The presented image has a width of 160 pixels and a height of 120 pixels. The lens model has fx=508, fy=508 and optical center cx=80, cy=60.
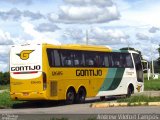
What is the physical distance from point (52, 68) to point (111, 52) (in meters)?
6.20

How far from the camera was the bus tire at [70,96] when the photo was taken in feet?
91.2

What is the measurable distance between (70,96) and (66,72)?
1.42 meters

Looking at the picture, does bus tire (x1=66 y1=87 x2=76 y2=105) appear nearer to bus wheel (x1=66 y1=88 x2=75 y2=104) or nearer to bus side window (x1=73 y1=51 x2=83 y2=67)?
bus wheel (x1=66 y1=88 x2=75 y2=104)

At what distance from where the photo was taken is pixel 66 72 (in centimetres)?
2752

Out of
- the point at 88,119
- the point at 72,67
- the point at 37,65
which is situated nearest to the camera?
the point at 88,119

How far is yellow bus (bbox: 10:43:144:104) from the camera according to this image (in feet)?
85.9

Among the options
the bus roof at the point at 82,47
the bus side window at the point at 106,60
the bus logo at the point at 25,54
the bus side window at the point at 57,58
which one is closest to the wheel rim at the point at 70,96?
the bus side window at the point at 57,58

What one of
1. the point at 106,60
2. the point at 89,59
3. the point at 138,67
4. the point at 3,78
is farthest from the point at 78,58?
the point at 3,78

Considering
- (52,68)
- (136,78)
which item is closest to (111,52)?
(136,78)

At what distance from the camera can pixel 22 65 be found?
1049 inches

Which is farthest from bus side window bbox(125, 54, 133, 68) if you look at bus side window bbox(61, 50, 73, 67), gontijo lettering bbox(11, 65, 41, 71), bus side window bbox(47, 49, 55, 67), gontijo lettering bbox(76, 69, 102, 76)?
gontijo lettering bbox(11, 65, 41, 71)

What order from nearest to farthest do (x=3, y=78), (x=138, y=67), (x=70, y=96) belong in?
(x=70, y=96)
(x=138, y=67)
(x=3, y=78)

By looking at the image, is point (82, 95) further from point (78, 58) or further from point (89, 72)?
point (78, 58)

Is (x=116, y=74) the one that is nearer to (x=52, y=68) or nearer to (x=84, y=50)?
(x=84, y=50)
